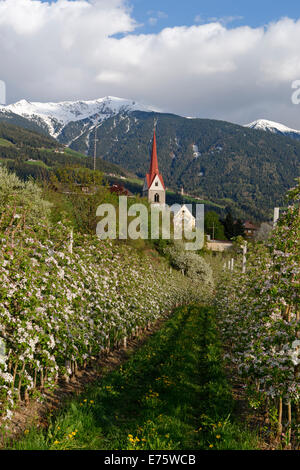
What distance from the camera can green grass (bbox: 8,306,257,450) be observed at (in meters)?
4.23

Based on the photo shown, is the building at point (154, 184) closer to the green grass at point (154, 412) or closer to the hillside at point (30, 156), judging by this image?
the hillside at point (30, 156)

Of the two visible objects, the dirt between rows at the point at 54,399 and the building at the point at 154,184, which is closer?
the dirt between rows at the point at 54,399

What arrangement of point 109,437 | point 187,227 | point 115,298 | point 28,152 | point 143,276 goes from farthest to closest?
point 28,152
point 187,227
point 143,276
point 115,298
point 109,437

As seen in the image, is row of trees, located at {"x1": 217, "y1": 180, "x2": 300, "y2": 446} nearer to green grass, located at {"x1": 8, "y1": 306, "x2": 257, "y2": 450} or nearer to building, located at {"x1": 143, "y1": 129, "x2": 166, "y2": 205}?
green grass, located at {"x1": 8, "y1": 306, "x2": 257, "y2": 450}

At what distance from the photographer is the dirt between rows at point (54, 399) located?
4562mm

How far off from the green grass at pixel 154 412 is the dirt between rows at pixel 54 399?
264mm

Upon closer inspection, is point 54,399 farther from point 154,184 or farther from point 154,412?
point 154,184

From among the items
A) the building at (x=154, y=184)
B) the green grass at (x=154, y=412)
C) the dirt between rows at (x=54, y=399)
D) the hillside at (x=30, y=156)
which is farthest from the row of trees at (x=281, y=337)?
the hillside at (x=30, y=156)

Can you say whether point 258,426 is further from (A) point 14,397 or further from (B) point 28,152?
(B) point 28,152

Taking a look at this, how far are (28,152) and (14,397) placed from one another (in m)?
143

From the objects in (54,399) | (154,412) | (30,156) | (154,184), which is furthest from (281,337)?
(30,156)

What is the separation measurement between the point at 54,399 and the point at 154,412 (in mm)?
1779
